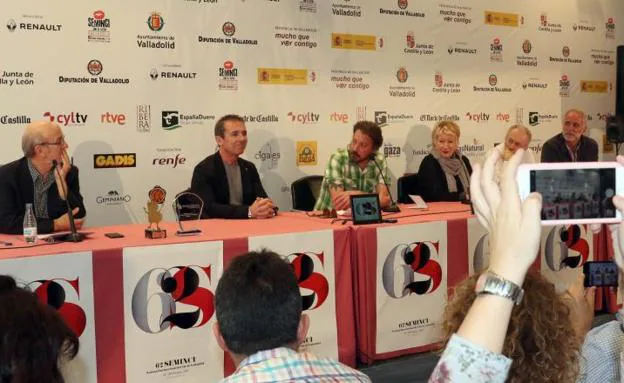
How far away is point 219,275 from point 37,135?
1272 mm

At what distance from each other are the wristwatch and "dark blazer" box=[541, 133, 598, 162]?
571 centimetres

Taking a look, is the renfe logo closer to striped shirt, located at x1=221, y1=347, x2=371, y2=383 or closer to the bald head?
the bald head

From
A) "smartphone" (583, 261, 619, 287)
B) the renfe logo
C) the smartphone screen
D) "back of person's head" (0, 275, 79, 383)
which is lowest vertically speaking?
"smartphone" (583, 261, 619, 287)

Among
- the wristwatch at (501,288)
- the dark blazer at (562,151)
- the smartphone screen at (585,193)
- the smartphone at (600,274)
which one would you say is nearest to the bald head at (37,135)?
the smartphone at (600,274)

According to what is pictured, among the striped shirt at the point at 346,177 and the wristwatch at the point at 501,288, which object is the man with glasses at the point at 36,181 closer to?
the striped shirt at the point at 346,177

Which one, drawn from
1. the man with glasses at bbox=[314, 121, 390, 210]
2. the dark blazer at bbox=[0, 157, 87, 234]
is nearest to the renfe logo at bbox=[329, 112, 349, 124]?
the man with glasses at bbox=[314, 121, 390, 210]

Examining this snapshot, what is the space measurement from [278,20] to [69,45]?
1.56m

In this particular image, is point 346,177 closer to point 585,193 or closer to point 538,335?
point 538,335

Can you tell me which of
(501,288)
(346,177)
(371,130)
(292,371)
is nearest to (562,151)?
(371,130)

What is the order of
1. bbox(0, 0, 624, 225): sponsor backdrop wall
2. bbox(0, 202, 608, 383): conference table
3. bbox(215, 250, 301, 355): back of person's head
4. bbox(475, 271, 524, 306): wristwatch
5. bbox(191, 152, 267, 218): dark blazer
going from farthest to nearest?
bbox(0, 0, 624, 225): sponsor backdrop wall < bbox(191, 152, 267, 218): dark blazer < bbox(0, 202, 608, 383): conference table < bbox(215, 250, 301, 355): back of person's head < bbox(475, 271, 524, 306): wristwatch

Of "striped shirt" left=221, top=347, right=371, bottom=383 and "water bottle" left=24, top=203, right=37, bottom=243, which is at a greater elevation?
"water bottle" left=24, top=203, right=37, bottom=243

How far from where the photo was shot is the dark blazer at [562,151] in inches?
245

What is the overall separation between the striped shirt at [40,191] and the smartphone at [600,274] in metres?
2.81

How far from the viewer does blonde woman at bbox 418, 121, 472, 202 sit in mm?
5109
